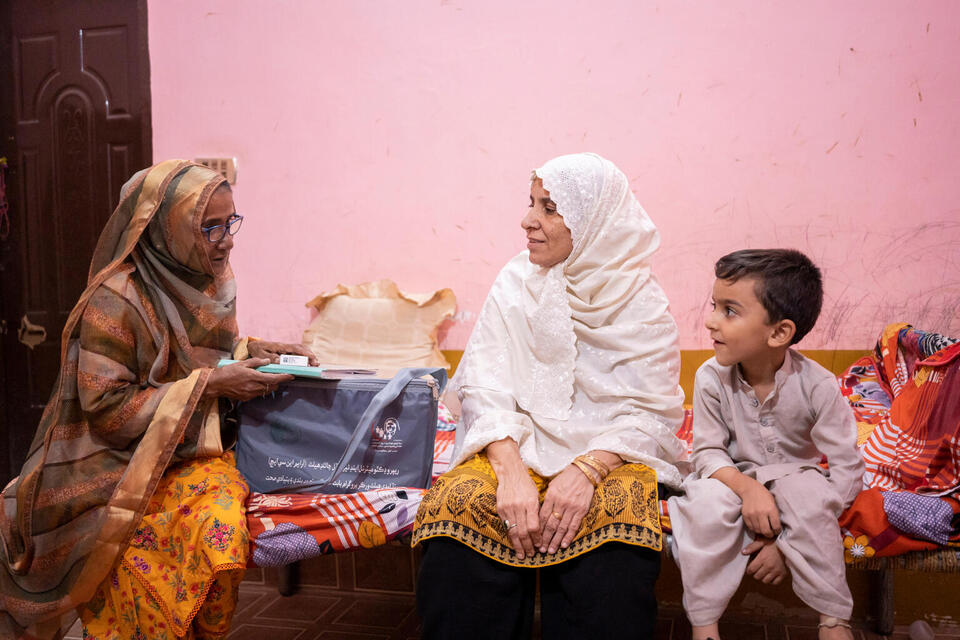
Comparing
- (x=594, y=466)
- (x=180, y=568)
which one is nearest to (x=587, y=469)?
(x=594, y=466)

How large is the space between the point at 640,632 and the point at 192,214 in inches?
62.6

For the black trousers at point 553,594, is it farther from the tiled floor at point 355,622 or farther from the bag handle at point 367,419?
the tiled floor at point 355,622

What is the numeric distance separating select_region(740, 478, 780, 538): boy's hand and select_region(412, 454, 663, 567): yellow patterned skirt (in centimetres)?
21

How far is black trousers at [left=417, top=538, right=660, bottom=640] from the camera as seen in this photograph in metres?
1.57

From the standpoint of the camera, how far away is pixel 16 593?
1.92m

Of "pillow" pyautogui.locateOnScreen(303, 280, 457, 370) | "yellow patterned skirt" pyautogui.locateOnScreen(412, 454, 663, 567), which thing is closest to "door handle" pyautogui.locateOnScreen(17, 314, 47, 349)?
"pillow" pyautogui.locateOnScreen(303, 280, 457, 370)

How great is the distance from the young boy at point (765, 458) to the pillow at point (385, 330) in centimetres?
170

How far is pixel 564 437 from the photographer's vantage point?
6.30 ft

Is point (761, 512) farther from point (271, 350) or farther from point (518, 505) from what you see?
point (271, 350)

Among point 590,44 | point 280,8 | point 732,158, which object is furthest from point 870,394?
point 280,8

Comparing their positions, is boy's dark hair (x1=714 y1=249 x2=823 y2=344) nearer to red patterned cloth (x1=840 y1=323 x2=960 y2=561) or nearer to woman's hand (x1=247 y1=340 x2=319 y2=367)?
red patterned cloth (x1=840 y1=323 x2=960 y2=561)

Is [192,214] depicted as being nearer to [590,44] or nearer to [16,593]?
[16,593]

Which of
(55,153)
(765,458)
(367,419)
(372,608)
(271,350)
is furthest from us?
(55,153)

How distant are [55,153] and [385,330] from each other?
2.14 metres
